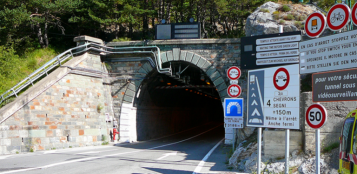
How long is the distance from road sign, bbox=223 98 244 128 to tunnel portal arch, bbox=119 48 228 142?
331 inches

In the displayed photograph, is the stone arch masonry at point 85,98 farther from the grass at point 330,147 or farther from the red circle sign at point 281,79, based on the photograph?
the red circle sign at point 281,79

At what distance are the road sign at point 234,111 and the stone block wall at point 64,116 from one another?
9654 mm

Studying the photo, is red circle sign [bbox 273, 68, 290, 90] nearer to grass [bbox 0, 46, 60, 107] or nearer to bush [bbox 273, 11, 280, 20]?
bush [bbox 273, 11, 280, 20]

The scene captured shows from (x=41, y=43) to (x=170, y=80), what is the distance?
37.6 ft

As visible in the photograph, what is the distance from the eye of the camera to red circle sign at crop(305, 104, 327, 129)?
5585 mm

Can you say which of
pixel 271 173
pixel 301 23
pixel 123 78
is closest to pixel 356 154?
pixel 271 173

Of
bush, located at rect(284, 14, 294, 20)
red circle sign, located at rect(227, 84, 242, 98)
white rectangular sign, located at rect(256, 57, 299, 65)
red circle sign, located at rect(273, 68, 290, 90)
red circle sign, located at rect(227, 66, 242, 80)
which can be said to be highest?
bush, located at rect(284, 14, 294, 20)

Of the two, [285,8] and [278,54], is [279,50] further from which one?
[285,8]

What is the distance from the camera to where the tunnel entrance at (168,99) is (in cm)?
2334

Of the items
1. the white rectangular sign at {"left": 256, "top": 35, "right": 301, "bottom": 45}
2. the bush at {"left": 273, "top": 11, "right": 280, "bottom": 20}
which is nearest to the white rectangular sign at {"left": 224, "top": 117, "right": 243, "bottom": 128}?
the white rectangular sign at {"left": 256, "top": 35, "right": 301, "bottom": 45}

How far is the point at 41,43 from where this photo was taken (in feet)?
87.7

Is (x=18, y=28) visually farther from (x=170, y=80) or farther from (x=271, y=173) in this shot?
(x=271, y=173)

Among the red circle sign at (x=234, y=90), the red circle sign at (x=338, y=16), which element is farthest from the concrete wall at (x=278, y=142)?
the red circle sign at (x=338, y=16)

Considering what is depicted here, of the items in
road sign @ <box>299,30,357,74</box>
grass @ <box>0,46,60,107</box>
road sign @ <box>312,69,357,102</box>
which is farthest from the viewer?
grass @ <box>0,46,60,107</box>
